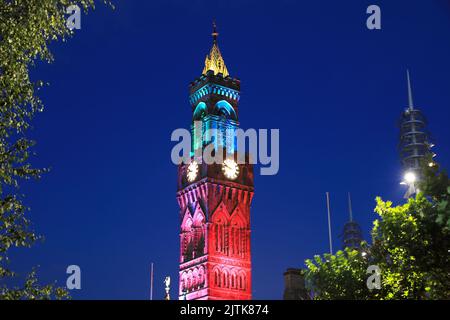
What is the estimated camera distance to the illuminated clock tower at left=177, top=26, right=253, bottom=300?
117562mm

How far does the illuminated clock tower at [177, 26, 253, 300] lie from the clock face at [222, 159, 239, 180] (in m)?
0.16

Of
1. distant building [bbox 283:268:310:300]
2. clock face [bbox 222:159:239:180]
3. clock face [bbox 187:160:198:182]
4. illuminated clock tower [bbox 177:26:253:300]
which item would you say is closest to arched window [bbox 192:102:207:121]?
illuminated clock tower [bbox 177:26:253:300]

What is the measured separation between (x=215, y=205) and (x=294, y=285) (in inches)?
2609

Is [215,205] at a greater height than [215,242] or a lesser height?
greater

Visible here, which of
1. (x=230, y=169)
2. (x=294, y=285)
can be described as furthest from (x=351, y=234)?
(x=294, y=285)

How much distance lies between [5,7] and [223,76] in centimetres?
10362

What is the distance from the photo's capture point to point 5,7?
27016 millimetres

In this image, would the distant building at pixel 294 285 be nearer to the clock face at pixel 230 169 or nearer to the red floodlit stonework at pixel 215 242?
the red floodlit stonework at pixel 215 242

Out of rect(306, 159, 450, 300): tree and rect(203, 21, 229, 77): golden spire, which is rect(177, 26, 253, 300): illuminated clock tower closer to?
rect(203, 21, 229, 77): golden spire

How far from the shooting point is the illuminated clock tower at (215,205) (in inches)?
4628

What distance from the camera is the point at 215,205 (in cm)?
12025

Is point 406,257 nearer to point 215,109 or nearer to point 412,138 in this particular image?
point 412,138

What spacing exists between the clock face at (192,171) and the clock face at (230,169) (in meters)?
5.11
